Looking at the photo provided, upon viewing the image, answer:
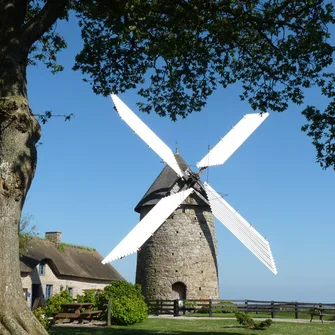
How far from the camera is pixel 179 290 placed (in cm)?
3522

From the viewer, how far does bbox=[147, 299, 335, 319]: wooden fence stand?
103ft

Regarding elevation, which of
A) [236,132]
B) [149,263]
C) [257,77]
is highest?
[236,132]

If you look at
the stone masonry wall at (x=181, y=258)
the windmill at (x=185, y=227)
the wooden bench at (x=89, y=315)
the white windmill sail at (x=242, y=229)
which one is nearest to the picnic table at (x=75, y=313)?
the wooden bench at (x=89, y=315)

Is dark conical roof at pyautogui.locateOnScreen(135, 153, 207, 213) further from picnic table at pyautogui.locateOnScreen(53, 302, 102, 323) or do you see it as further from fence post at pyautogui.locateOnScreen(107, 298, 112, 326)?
fence post at pyautogui.locateOnScreen(107, 298, 112, 326)

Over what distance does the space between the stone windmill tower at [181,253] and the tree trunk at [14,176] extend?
25.0 meters

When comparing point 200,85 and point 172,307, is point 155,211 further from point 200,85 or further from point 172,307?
point 200,85

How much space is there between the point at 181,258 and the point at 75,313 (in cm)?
1182

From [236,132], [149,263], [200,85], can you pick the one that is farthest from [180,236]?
[200,85]

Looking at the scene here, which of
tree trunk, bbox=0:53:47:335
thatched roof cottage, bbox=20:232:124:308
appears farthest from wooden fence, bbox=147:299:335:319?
tree trunk, bbox=0:53:47:335

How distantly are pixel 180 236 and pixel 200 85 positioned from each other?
20.7 m

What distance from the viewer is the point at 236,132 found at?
3528 cm

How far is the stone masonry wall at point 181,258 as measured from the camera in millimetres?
34719

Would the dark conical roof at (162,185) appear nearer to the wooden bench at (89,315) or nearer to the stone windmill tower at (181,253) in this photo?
the stone windmill tower at (181,253)

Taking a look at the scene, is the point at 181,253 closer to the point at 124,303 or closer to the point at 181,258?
the point at 181,258
